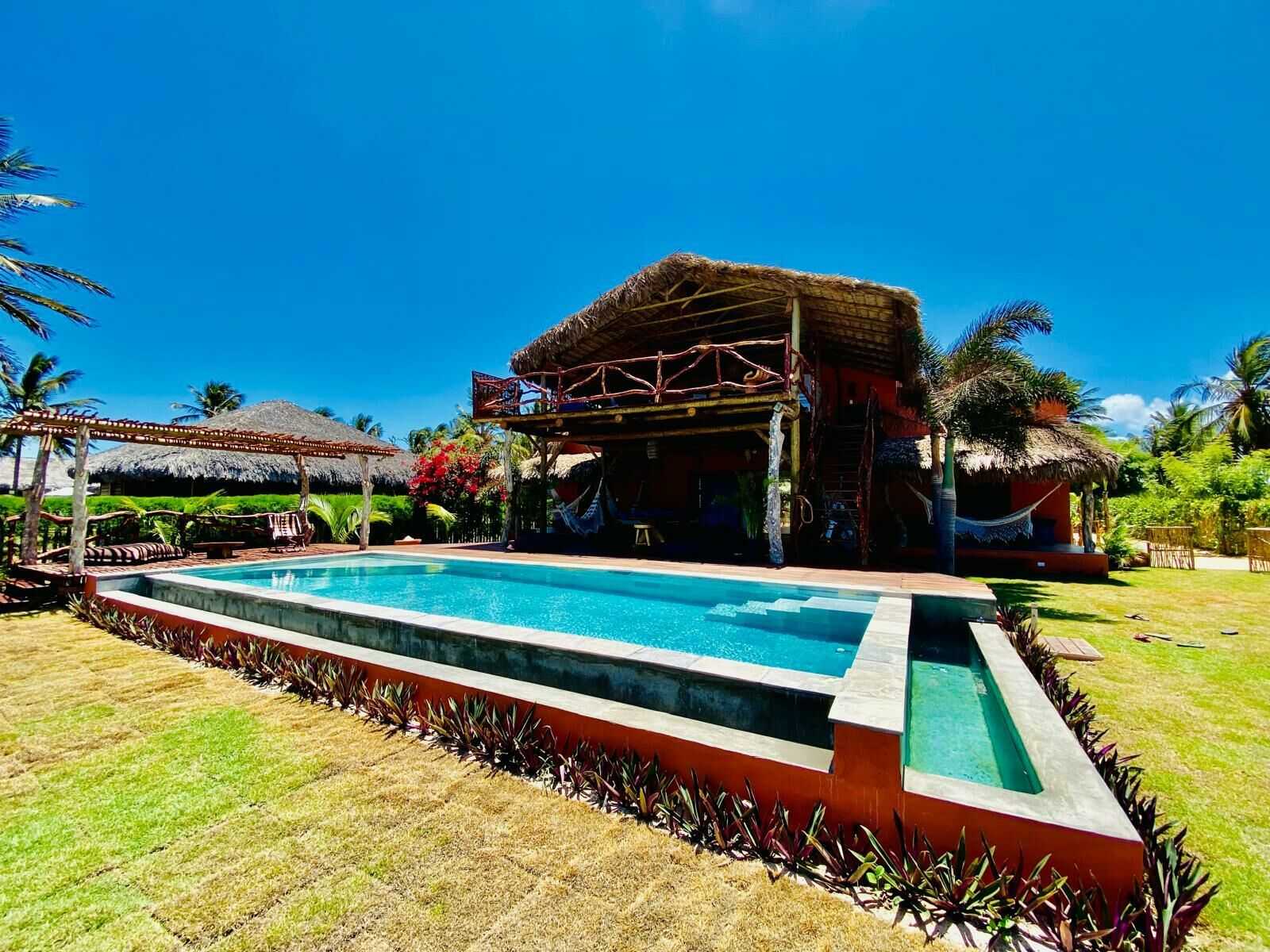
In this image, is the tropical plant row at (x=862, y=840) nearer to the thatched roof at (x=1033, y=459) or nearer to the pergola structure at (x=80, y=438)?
the pergola structure at (x=80, y=438)

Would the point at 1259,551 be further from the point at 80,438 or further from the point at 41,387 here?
the point at 41,387

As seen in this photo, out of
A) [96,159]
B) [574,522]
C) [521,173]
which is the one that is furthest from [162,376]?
[574,522]

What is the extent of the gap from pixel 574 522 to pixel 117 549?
26.2 ft

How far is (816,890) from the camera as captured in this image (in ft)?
6.76

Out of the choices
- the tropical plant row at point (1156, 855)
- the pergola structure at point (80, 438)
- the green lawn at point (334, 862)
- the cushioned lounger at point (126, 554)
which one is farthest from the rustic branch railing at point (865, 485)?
the cushioned lounger at point (126, 554)

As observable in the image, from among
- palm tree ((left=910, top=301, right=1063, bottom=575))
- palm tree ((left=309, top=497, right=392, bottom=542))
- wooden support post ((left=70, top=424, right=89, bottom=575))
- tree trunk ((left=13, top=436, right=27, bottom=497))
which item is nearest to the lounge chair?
palm tree ((left=309, top=497, right=392, bottom=542))

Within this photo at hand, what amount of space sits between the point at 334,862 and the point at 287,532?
11.4m

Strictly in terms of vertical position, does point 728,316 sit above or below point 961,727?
above

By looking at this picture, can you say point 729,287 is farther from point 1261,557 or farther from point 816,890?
point 1261,557

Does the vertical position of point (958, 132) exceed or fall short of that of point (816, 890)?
it exceeds it

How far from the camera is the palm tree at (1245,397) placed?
22219 millimetres

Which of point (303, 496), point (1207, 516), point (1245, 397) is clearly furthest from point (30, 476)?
point (1245, 397)

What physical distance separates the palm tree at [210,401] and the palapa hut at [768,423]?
107ft

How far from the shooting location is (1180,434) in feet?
84.5
